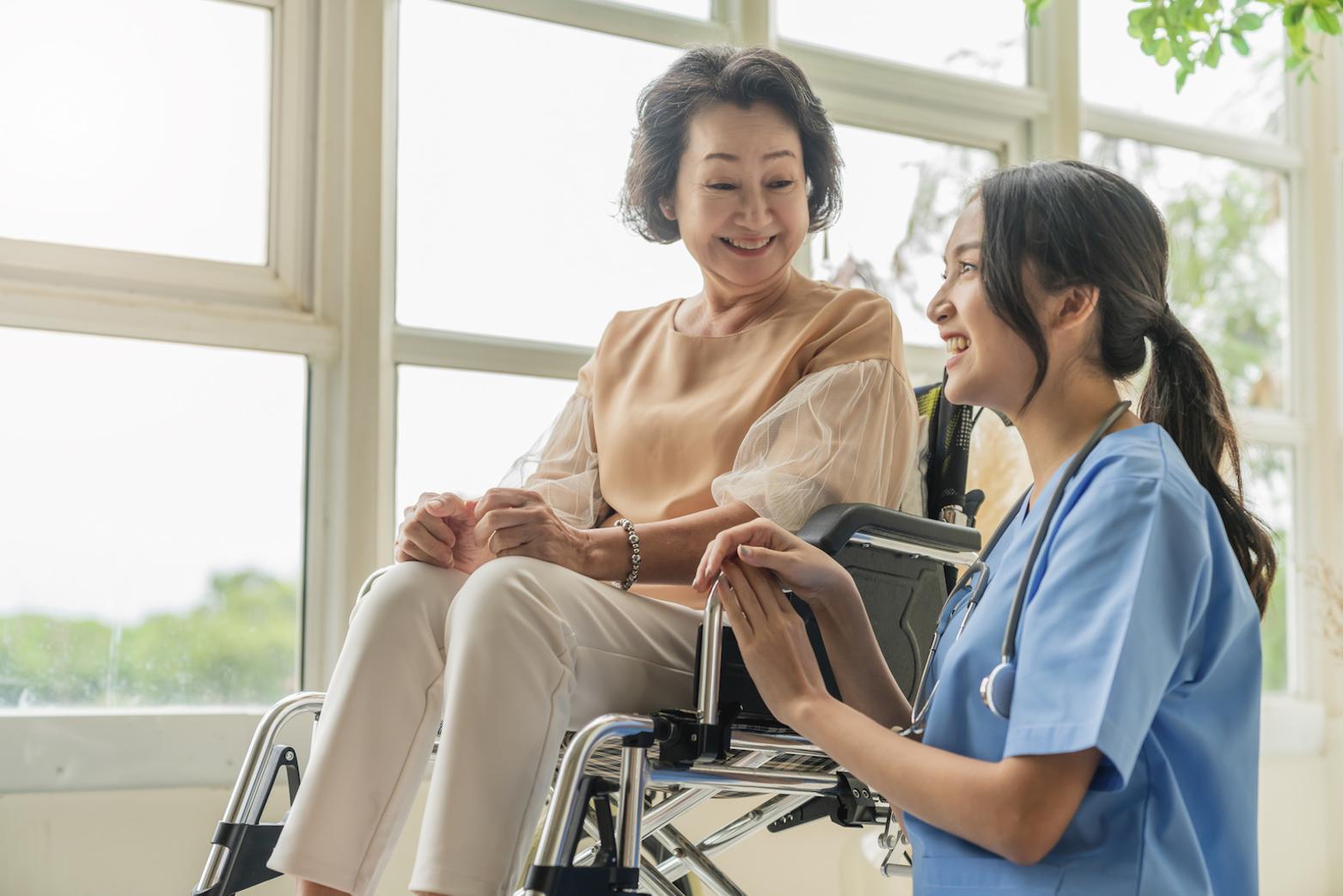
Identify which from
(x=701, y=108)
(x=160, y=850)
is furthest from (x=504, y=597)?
(x=160, y=850)

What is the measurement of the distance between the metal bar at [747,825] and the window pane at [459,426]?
0.98 metres

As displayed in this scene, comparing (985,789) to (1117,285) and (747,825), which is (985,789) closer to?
(1117,285)

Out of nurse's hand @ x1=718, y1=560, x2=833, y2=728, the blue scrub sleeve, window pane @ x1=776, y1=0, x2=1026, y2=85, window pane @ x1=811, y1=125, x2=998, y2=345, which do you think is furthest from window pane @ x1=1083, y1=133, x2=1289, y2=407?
the blue scrub sleeve

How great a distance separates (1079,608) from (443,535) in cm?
83

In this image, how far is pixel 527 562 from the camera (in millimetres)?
1386

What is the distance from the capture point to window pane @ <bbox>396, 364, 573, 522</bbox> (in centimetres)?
262

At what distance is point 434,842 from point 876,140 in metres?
2.38

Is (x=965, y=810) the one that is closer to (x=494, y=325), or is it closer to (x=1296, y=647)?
(x=494, y=325)

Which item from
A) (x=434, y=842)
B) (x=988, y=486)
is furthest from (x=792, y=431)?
(x=988, y=486)

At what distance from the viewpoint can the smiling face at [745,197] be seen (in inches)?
73.6

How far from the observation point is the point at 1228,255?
3756 mm

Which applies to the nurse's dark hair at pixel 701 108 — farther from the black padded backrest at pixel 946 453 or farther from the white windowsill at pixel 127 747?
the white windowsill at pixel 127 747

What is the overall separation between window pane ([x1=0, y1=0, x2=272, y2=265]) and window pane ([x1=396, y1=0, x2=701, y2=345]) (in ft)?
1.00

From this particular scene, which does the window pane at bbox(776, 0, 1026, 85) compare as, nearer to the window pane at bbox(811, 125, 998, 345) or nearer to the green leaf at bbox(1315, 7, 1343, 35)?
the window pane at bbox(811, 125, 998, 345)
